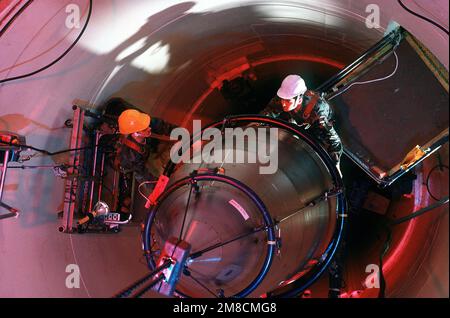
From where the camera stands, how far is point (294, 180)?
288 cm

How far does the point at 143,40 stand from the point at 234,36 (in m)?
1.06

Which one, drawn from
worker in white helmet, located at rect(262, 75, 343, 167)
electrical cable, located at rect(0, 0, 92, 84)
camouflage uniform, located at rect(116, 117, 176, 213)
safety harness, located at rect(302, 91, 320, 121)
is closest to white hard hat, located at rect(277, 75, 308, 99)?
worker in white helmet, located at rect(262, 75, 343, 167)

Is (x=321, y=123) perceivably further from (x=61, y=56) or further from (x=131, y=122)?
(x=61, y=56)

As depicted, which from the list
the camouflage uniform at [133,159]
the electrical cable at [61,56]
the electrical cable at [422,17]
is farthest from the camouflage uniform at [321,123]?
the electrical cable at [61,56]

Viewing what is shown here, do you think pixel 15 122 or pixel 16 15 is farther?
pixel 15 122

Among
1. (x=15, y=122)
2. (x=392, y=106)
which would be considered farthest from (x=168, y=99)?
(x=392, y=106)

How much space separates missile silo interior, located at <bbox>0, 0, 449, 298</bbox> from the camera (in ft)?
9.23

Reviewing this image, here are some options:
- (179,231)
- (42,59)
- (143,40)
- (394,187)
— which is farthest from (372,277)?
(42,59)

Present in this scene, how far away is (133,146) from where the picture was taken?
3559 mm

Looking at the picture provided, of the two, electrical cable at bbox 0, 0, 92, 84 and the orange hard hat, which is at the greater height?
electrical cable at bbox 0, 0, 92, 84

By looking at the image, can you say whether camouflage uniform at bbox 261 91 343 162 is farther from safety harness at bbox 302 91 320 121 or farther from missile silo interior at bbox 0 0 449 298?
missile silo interior at bbox 0 0 449 298

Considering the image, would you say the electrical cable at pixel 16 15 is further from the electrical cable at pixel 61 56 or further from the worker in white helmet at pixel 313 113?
the worker in white helmet at pixel 313 113

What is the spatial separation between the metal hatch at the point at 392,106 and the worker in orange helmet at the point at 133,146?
158 cm

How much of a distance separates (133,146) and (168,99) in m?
1.01
